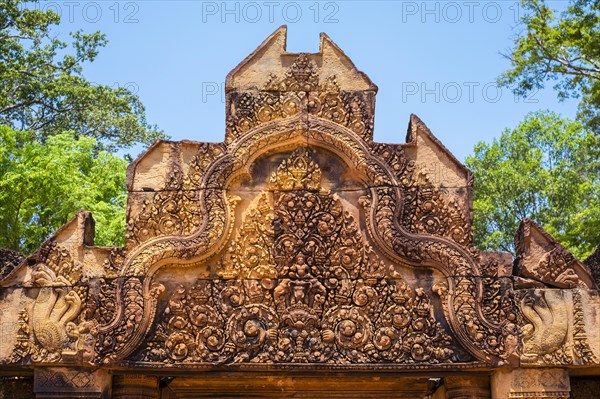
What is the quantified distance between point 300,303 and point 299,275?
28 centimetres

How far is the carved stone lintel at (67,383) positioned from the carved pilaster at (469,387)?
139 inches

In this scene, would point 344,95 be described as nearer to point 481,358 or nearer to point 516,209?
point 481,358

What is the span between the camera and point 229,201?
318 inches

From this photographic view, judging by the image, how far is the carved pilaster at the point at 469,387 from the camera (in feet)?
26.2

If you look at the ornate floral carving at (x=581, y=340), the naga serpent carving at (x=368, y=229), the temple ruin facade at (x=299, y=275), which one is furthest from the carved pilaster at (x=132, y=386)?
the ornate floral carving at (x=581, y=340)

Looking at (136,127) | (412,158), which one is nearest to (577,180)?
(136,127)

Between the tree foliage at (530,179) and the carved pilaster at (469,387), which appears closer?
the carved pilaster at (469,387)

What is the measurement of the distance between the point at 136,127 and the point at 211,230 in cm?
2070

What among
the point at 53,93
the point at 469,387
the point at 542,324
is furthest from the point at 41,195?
the point at 542,324

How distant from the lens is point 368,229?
803cm

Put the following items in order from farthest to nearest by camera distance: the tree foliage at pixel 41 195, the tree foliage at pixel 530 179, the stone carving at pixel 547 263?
the tree foliage at pixel 530 179 → the tree foliage at pixel 41 195 → the stone carving at pixel 547 263

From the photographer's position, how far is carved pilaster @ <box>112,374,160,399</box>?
26.4 feet

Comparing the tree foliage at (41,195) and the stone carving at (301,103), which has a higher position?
the tree foliage at (41,195)

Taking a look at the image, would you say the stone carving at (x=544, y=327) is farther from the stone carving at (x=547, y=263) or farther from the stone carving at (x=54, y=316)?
the stone carving at (x=54, y=316)
